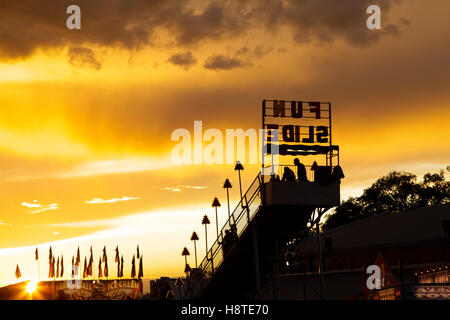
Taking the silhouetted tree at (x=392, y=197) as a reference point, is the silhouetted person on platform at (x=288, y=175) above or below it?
below

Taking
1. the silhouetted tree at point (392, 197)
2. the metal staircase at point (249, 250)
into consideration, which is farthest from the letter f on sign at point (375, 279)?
the silhouetted tree at point (392, 197)

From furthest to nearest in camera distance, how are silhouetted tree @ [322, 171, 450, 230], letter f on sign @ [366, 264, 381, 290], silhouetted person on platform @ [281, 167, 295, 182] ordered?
1. silhouetted tree @ [322, 171, 450, 230]
2. letter f on sign @ [366, 264, 381, 290]
3. silhouetted person on platform @ [281, 167, 295, 182]

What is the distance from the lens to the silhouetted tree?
123812 millimetres

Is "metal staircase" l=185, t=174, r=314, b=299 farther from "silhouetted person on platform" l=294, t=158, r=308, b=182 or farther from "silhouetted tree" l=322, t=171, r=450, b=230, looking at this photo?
"silhouetted tree" l=322, t=171, r=450, b=230

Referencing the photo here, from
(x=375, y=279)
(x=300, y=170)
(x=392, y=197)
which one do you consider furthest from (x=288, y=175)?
(x=392, y=197)

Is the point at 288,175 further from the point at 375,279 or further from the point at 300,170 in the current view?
the point at 375,279

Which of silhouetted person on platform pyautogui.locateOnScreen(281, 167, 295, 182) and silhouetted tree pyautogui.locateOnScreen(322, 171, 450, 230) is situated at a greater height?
silhouetted tree pyautogui.locateOnScreen(322, 171, 450, 230)

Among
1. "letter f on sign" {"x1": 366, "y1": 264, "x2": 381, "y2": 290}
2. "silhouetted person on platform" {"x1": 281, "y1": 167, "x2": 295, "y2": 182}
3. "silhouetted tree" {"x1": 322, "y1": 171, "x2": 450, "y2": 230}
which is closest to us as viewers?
"silhouetted person on platform" {"x1": 281, "y1": 167, "x2": 295, "y2": 182}

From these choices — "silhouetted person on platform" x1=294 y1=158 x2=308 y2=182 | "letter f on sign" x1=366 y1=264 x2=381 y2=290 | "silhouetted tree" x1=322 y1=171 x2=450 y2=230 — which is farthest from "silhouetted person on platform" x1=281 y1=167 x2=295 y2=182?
"silhouetted tree" x1=322 y1=171 x2=450 y2=230

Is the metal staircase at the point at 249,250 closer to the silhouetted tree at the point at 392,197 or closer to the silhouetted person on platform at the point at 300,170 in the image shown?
the silhouetted person on platform at the point at 300,170

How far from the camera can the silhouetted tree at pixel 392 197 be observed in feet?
406
